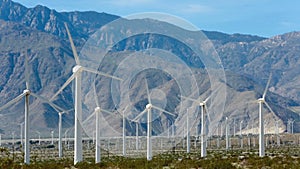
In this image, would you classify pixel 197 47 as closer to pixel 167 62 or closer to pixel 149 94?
pixel 167 62

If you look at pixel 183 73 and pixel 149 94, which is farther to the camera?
pixel 149 94

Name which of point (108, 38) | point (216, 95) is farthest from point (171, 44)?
point (216, 95)

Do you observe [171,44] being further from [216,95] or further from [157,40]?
[216,95]

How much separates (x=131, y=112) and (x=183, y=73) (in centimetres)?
723

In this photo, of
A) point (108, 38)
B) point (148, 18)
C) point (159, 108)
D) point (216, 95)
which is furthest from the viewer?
point (216, 95)

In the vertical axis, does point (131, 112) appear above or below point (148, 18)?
below

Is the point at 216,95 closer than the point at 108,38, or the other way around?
the point at 108,38

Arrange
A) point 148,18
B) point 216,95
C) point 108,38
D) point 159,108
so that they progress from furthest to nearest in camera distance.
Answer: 1. point 216,95
2. point 159,108
3. point 108,38
4. point 148,18

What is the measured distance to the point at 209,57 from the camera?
73.4 m

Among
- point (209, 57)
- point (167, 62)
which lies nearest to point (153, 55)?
point (167, 62)

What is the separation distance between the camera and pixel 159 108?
78.6 meters

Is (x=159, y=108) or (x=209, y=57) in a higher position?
(x=209, y=57)

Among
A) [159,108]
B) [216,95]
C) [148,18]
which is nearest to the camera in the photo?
[148,18]

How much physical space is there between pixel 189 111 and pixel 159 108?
17.9 feet
